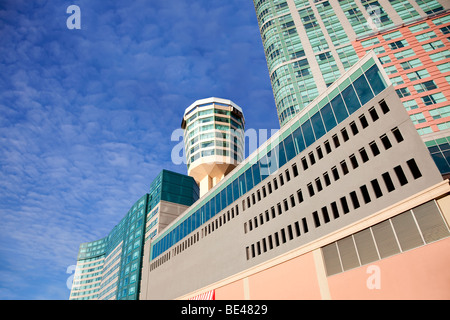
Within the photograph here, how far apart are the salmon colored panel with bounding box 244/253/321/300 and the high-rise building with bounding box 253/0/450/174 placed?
2667cm

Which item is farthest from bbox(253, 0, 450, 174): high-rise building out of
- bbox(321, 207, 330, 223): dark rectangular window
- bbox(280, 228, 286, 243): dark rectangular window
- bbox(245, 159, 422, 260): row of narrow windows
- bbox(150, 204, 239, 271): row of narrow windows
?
bbox(150, 204, 239, 271): row of narrow windows

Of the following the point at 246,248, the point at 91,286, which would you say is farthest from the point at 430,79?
the point at 91,286

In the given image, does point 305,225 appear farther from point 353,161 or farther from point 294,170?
point 353,161

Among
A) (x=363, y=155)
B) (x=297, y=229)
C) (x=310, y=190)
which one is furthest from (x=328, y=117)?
(x=297, y=229)

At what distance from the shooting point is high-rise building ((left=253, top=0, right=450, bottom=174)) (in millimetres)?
49062

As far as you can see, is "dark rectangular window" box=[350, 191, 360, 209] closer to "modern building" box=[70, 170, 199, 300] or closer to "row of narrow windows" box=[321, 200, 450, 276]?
"row of narrow windows" box=[321, 200, 450, 276]

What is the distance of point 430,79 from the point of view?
50.6 metres

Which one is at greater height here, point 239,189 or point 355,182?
point 239,189

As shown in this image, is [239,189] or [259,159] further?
[239,189]

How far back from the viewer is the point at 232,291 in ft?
136
